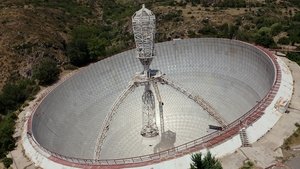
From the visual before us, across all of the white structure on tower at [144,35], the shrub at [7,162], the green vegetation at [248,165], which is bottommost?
the shrub at [7,162]

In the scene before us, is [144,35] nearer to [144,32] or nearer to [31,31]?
[144,32]

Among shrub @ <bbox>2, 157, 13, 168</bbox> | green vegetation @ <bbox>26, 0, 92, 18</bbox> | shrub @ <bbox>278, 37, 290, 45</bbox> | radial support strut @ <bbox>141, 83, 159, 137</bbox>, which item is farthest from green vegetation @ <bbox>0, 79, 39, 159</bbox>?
shrub @ <bbox>278, 37, 290, 45</bbox>

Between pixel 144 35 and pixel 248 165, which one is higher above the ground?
pixel 144 35

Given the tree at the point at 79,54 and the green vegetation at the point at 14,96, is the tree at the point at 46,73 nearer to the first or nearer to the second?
the green vegetation at the point at 14,96

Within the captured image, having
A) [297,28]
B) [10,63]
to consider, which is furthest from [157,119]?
[297,28]

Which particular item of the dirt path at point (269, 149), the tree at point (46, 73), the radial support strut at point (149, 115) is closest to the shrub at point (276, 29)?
the tree at point (46, 73)

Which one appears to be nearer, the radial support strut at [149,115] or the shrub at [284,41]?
the radial support strut at [149,115]

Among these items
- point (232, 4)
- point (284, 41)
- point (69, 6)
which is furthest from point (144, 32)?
point (69, 6)

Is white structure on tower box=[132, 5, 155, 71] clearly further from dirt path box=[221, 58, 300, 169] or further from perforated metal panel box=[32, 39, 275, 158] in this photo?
dirt path box=[221, 58, 300, 169]

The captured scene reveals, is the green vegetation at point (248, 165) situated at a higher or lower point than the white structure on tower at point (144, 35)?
lower
